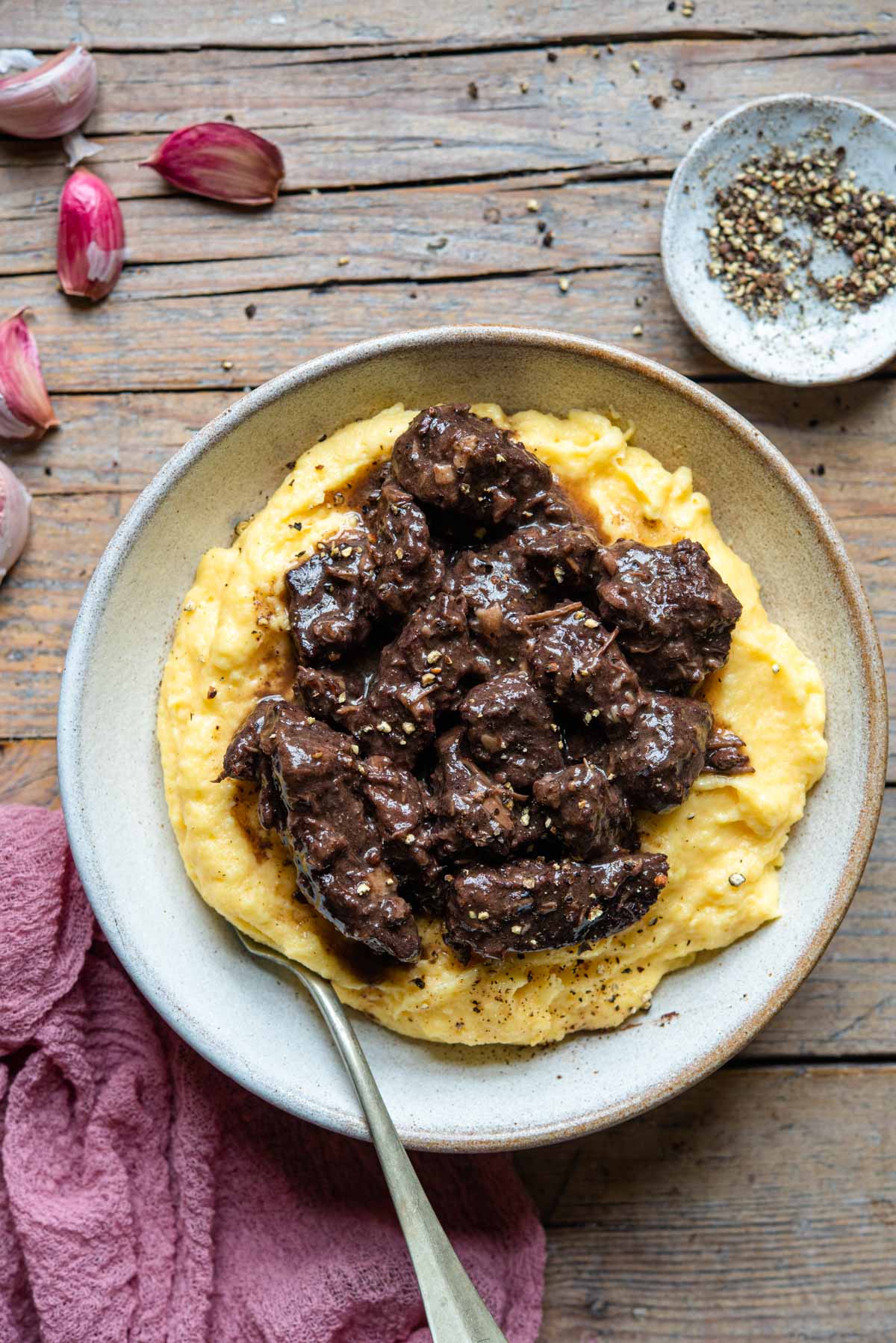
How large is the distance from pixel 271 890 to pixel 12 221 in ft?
10.0

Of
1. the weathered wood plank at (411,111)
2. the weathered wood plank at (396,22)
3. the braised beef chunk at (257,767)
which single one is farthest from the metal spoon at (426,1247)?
the weathered wood plank at (396,22)

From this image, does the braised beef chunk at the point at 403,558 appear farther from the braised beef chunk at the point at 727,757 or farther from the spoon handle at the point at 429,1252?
the spoon handle at the point at 429,1252

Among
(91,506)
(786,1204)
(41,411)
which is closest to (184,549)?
(91,506)

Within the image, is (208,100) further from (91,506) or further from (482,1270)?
(482,1270)

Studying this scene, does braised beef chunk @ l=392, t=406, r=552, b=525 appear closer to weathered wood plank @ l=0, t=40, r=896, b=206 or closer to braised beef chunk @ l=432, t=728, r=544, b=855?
braised beef chunk @ l=432, t=728, r=544, b=855

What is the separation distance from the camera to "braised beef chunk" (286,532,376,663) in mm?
3625

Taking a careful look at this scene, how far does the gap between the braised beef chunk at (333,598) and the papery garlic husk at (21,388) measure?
1515mm

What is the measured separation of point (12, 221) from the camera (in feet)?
14.8

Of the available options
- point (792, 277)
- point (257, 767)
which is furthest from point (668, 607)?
point (792, 277)

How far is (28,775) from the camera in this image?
4.41 m

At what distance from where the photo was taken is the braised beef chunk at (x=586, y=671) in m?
3.47

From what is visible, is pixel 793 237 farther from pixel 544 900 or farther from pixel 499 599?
pixel 544 900

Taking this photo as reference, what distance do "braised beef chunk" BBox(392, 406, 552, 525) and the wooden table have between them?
101 cm

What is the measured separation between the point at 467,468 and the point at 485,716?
831 mm
